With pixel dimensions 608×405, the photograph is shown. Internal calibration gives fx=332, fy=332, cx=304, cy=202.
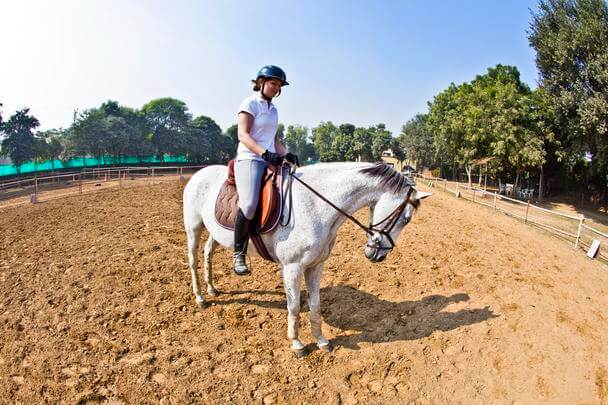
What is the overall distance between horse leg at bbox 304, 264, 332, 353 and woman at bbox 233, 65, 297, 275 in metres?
0.88

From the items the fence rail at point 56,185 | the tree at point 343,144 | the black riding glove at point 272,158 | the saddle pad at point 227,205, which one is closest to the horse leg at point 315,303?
the saddle pad at point 227,205

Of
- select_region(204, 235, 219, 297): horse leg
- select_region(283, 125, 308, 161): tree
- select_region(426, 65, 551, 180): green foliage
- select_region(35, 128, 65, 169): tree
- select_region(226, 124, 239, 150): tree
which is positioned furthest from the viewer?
select_region(283, 125, 308, 161): tree

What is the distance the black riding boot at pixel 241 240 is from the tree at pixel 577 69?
21.7 metres

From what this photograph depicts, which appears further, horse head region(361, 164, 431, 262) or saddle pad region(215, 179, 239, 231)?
saddle pad region(215, 179, 239, 231)

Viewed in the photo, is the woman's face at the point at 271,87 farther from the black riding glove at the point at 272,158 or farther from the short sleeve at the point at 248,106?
the black riding glove at the point at 272,158

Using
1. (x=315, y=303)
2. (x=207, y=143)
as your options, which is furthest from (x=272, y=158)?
(x=207, y=143)

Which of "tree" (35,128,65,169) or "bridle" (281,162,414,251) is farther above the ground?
"tree" (35,128,65,169)

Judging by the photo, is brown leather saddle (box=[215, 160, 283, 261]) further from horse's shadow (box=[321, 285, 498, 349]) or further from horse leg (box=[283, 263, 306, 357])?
horse's shadow (box=[321, 285, 498, 349])

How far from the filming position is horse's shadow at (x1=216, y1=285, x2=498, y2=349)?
14.1ft

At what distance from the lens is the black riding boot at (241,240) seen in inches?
149

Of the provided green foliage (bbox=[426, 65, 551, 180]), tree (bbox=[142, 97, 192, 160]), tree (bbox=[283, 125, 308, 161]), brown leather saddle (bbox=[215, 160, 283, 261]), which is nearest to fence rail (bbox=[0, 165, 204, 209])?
brown leather saddle (bbox=[215, 160, 283, 261])

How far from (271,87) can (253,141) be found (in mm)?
670

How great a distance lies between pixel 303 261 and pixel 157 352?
2094 mm

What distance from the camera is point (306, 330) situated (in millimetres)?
4473
